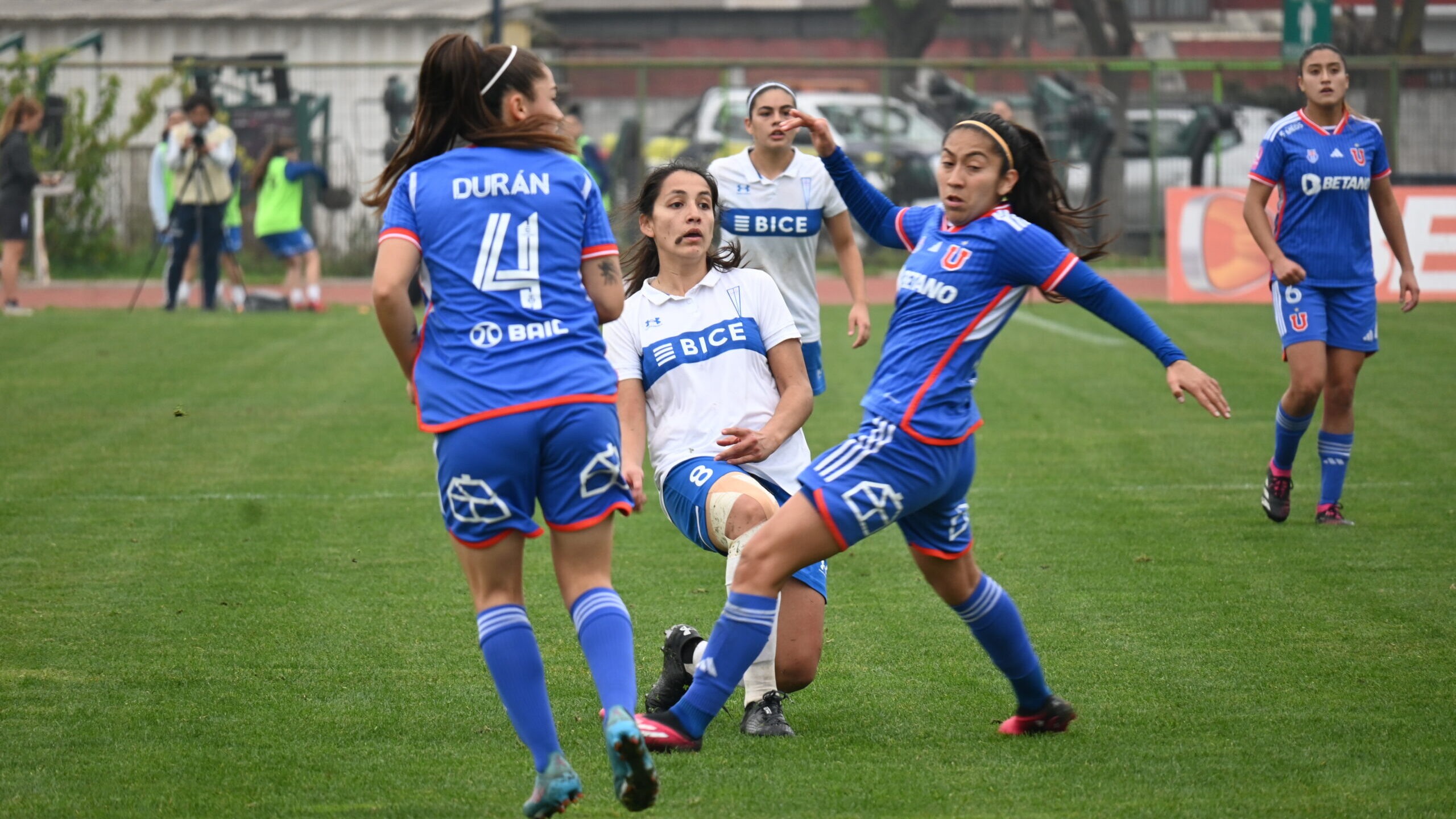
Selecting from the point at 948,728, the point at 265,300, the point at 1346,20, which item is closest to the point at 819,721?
the point at 948,728

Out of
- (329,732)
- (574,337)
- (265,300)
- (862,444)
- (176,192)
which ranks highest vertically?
(574,337)

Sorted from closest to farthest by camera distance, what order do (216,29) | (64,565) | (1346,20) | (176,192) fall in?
(64,565)
(176,192)
(216,29)
(1346,20)

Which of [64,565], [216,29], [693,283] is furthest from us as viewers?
[216,29]

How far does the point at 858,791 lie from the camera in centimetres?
393

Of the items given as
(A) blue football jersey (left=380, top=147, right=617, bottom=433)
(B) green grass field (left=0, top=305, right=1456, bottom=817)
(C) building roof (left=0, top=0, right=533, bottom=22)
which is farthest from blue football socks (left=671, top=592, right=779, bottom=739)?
(C) building roof (left=0, top=0, right=533, bottom=22)

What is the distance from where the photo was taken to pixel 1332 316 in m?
7.36

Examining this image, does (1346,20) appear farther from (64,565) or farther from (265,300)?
(64,565)

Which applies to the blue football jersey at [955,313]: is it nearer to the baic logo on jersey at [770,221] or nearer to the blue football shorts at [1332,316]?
the baic logo on jersey at [770,221]

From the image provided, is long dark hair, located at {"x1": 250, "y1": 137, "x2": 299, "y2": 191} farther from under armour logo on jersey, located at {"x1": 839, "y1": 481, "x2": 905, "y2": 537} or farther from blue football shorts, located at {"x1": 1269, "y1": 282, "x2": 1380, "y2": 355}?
under armour logo on jersey, located at {"x1": 839, "y1": 481, "x2": 905, "y2": 537}

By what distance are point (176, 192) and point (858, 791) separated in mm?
15771

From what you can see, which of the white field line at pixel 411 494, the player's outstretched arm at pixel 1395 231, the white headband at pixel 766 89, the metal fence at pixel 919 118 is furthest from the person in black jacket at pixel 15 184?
the player's outstretched arm at pixel 1395 231

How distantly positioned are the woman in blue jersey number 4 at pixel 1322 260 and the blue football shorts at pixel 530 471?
15.2ft

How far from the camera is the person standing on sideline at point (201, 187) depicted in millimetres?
17516

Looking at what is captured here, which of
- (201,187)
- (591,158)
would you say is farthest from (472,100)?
(591,158)
